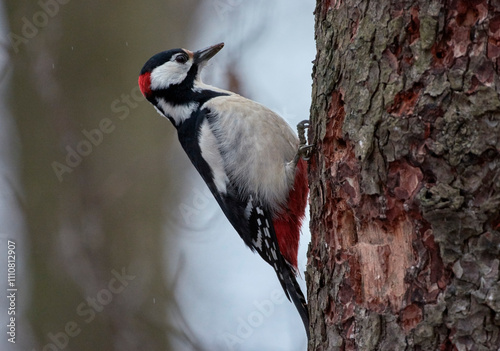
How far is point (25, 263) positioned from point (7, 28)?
→ 175 centimetres

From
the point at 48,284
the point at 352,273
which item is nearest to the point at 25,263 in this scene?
the point at 48,284

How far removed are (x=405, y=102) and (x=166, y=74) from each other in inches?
83.8

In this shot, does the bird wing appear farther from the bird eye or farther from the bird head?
the bird eye

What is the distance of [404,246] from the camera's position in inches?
73.4

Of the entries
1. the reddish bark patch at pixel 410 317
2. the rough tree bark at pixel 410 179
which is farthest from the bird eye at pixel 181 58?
the reddish bark patch at pixel 410 317

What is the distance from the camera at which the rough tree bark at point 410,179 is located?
1.67 m

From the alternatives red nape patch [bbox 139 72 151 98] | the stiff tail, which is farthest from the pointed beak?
the stiff tail

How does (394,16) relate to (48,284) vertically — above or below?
A: above

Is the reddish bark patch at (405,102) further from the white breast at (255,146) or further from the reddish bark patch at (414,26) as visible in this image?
the white breast at (255,146)

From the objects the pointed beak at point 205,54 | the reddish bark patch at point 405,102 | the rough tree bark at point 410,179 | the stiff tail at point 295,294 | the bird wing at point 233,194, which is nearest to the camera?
the rough tree bark at point 410,179

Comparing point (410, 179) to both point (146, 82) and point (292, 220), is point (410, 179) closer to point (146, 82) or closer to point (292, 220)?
point (292, 220)

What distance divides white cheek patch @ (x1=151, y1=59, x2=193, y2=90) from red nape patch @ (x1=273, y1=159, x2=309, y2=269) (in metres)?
1.02

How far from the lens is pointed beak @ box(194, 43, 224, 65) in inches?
149

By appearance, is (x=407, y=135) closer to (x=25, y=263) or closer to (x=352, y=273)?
(x=352, y=273)
